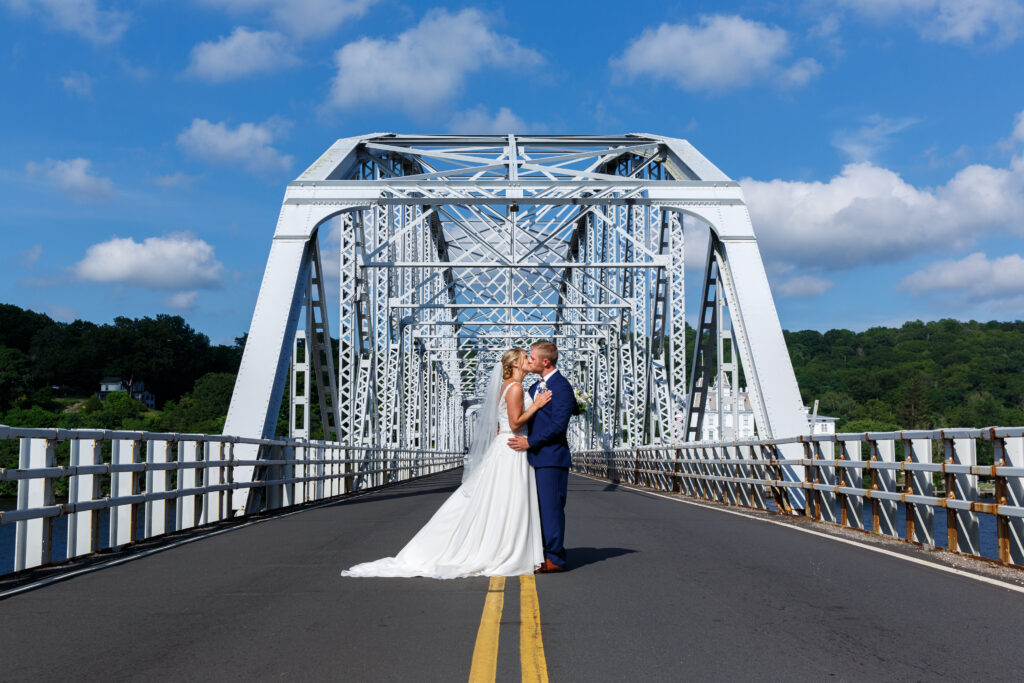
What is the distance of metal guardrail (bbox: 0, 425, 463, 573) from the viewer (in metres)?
8.47

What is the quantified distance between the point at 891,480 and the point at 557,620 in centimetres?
603

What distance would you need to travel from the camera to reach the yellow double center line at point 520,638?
485 cm

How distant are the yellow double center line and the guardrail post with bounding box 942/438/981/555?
13.1 feet

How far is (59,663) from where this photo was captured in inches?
201

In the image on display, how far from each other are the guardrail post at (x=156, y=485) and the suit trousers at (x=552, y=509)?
4797 mm

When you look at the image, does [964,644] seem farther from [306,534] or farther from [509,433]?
[306,534]

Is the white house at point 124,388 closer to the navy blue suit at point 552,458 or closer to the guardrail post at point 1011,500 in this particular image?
the navy blue suit at point 552,458

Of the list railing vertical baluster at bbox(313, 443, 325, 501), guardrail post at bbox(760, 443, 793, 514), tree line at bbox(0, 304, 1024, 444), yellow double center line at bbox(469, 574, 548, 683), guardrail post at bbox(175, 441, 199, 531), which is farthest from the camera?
tree line at bbox(0, 304, 1024, 444)

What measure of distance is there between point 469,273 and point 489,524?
39.7 meters

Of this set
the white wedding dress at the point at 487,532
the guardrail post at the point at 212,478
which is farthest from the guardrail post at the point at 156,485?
the white wedding dress at the point at 487,532

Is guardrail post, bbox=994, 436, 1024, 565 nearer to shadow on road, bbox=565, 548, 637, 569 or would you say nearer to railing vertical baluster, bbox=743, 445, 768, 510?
shadow on road, bbox=565, 548, 637, 569

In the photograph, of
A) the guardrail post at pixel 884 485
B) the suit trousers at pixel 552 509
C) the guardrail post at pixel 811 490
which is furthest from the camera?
the guardrail post at pixel 811 490

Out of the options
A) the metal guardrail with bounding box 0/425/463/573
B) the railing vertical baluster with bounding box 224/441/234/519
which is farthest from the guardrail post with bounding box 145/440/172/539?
the railing vertical baluster with bounding box 224/441/234/519

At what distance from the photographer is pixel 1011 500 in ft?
27.1
